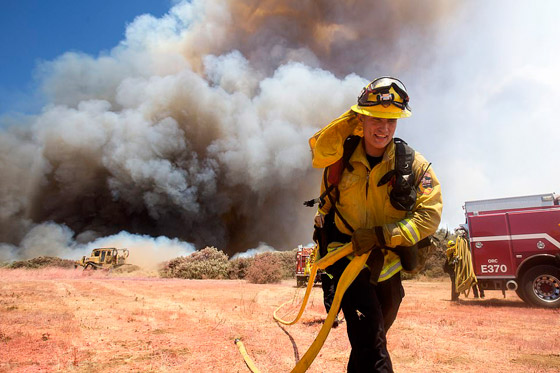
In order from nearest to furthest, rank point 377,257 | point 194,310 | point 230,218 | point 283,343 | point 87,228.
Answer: point 377,257, point 283,343, point 194,310, point 87,228, point 230,218

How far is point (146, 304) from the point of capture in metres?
7.04

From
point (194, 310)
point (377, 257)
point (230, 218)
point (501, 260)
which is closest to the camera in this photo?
point (377, 257)

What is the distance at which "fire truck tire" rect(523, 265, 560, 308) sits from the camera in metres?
7.13

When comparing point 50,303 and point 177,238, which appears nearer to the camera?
point 50,303

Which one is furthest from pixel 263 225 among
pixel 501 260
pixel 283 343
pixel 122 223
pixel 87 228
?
pixel 283 343

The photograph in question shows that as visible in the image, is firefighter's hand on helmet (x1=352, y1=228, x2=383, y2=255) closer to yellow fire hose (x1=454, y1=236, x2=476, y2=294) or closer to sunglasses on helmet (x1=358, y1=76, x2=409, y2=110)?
sunglasses on helmet (x1=358, y1=76, x2=409, y2=110)

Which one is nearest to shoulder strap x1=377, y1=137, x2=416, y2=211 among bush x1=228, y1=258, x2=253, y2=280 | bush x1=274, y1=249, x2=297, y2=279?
bush x1=228, y1=258, x2=253, y2=280

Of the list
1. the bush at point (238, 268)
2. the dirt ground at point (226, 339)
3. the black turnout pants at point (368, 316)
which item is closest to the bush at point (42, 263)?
the bush at point (238, 268)

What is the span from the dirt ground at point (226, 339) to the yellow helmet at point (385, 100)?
245 centimetres

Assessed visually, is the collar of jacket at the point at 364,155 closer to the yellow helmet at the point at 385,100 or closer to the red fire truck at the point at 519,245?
the yellow helmet at the point at 385,100

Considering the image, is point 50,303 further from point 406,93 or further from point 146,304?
point 406,93

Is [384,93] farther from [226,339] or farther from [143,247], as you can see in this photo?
[143,247]

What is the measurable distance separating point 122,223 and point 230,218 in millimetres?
12559

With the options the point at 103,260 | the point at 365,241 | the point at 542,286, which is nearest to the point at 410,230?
the point at 365,241
